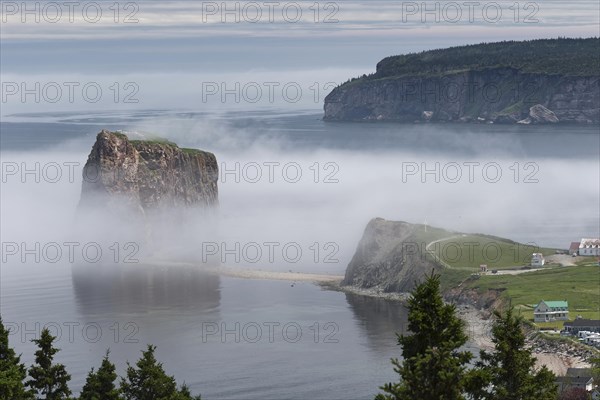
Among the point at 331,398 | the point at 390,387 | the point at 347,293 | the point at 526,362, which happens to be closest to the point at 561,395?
the point at 331,398

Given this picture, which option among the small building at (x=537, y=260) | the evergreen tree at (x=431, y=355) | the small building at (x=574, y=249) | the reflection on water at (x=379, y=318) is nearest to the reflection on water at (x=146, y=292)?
the reflection on water at (x=379, y=318)

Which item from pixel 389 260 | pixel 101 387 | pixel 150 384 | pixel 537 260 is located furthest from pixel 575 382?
pixel 389 260

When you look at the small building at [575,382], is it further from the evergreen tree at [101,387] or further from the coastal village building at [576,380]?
the evergreen tree at [101,387]

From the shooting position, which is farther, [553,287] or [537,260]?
[537,260]

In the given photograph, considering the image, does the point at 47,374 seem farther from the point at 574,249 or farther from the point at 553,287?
the point at 574,249

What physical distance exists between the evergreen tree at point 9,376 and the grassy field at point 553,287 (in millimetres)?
76850

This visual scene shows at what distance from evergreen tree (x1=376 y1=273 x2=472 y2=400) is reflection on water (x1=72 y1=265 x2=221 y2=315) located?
117497 mm

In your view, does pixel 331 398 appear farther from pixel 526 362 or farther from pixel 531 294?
pixel 526 362

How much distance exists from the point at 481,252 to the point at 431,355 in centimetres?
13408

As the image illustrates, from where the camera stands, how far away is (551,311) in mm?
138125

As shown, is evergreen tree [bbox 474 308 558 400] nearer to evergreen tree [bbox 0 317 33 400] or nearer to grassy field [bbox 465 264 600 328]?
evergreen tree [bbox 0 317 33 400]

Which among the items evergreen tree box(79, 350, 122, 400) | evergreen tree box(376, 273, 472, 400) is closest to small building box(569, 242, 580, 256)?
evergreen tree box(79, 350, 122, 400)

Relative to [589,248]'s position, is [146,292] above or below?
below

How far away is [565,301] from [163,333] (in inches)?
1459
